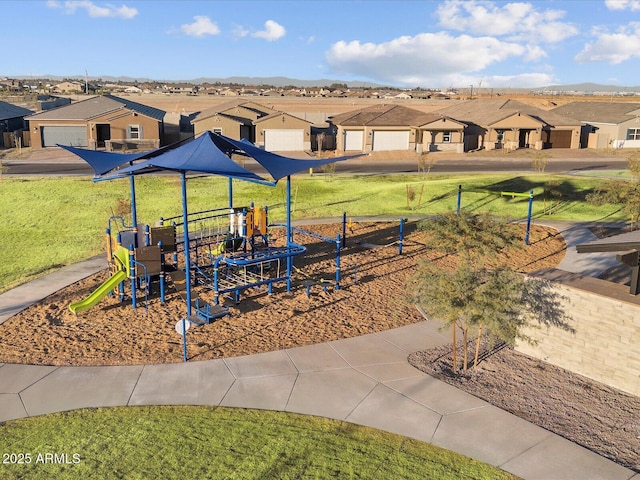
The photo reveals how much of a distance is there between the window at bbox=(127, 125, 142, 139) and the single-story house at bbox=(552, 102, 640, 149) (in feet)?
161

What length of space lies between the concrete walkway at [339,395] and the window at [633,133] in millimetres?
59286

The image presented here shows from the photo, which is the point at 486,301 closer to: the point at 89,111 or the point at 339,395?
the point at 339,395

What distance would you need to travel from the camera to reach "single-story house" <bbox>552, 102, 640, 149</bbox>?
202ft

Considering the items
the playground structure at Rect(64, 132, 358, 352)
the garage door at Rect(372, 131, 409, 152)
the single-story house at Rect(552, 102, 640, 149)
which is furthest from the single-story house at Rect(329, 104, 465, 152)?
the playground structure at Rect(64, 132, 358, 352)

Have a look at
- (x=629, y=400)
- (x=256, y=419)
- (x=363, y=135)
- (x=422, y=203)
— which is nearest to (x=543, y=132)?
(x=363, y=135)

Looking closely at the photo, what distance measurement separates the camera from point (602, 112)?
6681 centimetres

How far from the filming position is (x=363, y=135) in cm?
5866

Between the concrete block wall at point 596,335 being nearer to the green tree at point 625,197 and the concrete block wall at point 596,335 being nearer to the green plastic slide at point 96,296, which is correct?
the green plastic slide at point 96,296

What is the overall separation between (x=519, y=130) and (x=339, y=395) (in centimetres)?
5616

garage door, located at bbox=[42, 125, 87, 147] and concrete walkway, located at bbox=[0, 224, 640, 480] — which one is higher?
garage door, located at bbox=[42, 125, 87, 147]

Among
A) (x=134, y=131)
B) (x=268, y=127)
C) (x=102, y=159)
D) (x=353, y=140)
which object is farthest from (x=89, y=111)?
(x=102, y=159)

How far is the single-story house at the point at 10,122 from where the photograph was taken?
58812mm

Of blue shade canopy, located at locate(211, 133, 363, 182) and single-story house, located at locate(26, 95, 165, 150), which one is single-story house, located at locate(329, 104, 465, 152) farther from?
blue shade canopy, located at locate(211, 133, 363, 182)

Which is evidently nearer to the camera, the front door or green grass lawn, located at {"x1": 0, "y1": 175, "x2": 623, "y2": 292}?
green grass lawn, located at {"x1": 0, "y1": 175, "x2": 623, "y2": 292}
